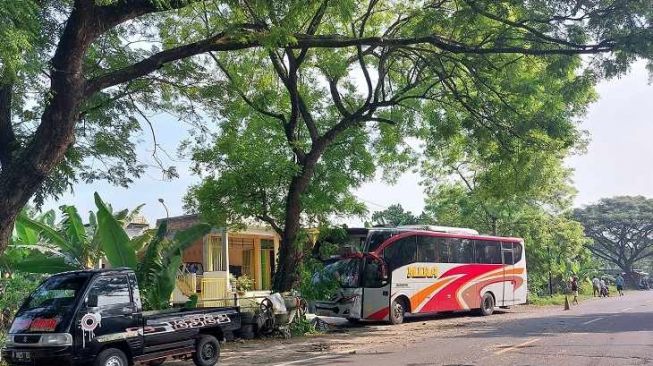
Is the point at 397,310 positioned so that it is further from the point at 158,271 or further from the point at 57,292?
the point at 57,292

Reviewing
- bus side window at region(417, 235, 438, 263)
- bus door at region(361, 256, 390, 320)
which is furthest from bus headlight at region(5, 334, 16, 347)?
bus side window at region(417, 235, 438, 263)

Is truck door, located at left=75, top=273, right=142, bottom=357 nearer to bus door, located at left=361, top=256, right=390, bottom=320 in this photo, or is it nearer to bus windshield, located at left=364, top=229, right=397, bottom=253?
bus door, located at left=361, top=256, right=390, bottom=320

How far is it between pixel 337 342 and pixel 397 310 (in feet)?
19.5

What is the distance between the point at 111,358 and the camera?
32.4 feet

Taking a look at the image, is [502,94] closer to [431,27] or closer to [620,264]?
[431,27]

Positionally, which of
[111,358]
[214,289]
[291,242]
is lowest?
[111,358]

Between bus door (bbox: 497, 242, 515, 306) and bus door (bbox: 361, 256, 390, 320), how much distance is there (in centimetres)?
805

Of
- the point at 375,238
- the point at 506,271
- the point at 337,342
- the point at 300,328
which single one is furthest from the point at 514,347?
the point at 506,271

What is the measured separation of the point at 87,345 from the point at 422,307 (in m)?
14.6

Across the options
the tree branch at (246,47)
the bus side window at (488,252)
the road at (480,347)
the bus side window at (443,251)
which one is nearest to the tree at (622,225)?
the bus side window at (488,252)

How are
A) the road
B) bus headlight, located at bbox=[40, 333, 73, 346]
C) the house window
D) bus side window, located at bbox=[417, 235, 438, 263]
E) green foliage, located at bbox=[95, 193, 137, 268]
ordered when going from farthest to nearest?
the house window < bus side window, located at bbox=[417, 235, 438, 263] < green foliage, located at bbox=[95, 193, 137, 268] < the road < bus headlight, located at bbox=[40, 333, 73, 346]

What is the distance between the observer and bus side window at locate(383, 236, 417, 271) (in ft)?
68.5

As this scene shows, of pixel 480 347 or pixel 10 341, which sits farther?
pixel 480 347

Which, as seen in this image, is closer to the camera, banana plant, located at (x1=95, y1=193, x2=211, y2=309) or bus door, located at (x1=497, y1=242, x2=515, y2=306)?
banana plant, located at (x1=95, y1=193, x2=211, y2=309)
